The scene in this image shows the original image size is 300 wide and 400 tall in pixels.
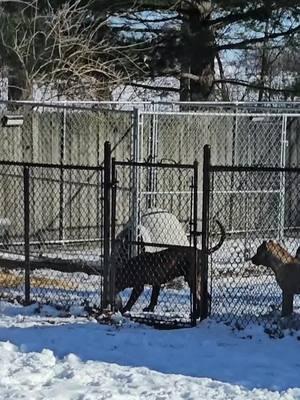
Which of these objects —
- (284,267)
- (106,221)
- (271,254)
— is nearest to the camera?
(106,221)

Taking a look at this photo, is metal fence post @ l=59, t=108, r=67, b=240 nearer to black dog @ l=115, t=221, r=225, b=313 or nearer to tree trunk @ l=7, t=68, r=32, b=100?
tree trunk @ l=7, t=68, r=32, b=100

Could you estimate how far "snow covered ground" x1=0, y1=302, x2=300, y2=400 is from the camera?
6.18 meters

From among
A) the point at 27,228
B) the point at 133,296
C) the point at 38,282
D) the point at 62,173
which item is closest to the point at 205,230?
the point at 133,296

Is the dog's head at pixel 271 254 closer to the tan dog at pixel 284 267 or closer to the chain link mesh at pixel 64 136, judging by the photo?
the tan dog at pixel 284 267

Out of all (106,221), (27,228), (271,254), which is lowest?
(271,254)

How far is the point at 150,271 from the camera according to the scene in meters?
9.27

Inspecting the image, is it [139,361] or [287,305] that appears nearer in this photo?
[139,361]

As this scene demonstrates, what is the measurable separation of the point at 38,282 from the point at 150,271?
198 centimetres

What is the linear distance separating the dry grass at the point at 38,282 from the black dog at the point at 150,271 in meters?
1.53

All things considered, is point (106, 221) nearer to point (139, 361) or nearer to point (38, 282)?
point (139, 361)

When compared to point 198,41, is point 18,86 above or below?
below

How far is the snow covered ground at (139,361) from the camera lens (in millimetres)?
6180

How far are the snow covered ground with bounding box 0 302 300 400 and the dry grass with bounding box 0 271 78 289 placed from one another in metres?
1.89

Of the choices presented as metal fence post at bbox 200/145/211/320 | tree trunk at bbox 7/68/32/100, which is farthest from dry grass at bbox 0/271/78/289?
tree trunk at bbox 7/68/32/100
